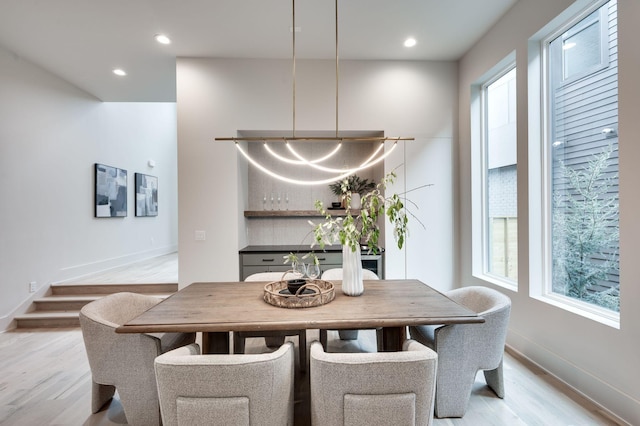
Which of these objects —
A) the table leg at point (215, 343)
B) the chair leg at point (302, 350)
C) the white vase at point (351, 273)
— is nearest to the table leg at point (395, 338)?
the white vase at point (351, 273)

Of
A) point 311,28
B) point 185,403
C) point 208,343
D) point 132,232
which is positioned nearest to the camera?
point 185,403

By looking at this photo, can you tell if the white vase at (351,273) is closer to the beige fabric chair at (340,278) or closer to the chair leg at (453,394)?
the beige fabric chair at (340,278)

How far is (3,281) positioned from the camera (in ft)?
11.4

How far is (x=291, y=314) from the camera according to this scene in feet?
5.68

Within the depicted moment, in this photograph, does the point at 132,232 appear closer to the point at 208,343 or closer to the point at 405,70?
the point at 208,343

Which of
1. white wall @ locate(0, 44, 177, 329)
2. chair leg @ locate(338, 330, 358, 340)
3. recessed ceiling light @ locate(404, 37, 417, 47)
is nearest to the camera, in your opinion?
chair leg @ locate(338, 330, 358, 340)

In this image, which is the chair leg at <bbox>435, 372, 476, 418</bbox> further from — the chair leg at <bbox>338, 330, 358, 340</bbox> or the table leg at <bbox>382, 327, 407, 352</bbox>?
the chair leg at <bbox>338, 330, 358, 340</bbox>

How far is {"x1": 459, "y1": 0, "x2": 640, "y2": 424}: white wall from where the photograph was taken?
1.90 meters

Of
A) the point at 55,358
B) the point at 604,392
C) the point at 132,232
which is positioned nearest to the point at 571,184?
the point at 604,392

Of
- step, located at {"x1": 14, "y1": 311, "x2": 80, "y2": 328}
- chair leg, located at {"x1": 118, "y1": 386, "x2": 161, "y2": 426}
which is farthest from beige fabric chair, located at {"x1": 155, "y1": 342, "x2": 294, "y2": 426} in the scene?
step, located at {"x1": 14, "y1": 311, "x2": 80, "y2": 328}

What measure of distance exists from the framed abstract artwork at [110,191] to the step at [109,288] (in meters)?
1.36

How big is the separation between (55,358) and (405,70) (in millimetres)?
4970

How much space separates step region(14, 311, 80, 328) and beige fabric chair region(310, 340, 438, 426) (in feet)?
13.0

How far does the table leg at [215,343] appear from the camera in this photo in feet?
6.34
